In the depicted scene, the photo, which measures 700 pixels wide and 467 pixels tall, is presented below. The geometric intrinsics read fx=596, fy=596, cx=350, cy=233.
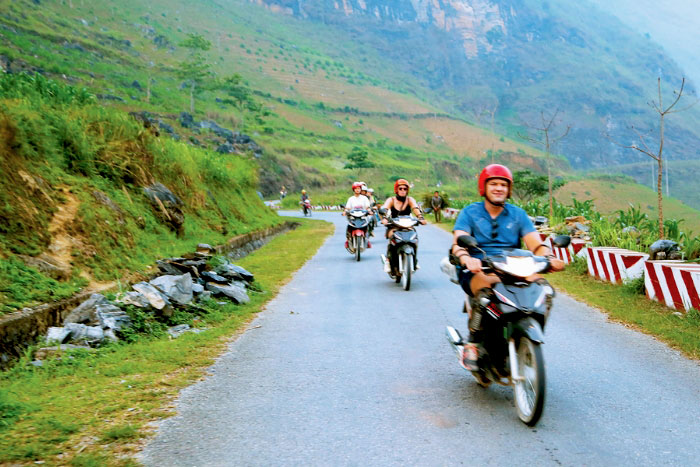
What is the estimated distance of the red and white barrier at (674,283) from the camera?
25.2 ft

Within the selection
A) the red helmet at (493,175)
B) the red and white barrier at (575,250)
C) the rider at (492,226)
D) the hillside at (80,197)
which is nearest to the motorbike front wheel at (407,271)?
the red and white barrier at (575,250)

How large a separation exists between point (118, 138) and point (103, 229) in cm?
461

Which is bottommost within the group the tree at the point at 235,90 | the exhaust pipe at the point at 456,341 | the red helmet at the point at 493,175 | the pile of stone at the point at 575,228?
the exhaust pipe at the point at 456,341

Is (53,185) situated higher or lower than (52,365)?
higher

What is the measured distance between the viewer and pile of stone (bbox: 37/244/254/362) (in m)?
6.41

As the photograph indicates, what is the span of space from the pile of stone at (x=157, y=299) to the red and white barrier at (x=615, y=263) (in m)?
6.41

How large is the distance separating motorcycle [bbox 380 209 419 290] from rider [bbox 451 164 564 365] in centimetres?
540

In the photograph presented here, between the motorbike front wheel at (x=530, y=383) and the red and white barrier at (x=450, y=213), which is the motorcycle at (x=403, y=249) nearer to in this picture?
the motorbike front wheel at (x=530, y=383)

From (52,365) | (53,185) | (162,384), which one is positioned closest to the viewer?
(162,384)

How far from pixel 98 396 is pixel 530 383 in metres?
3.33

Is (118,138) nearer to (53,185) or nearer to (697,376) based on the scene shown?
(53,185)

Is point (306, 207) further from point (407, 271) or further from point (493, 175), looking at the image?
point (493, 175)

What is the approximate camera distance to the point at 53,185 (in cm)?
975

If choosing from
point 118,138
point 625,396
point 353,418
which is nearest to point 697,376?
point 625,396
